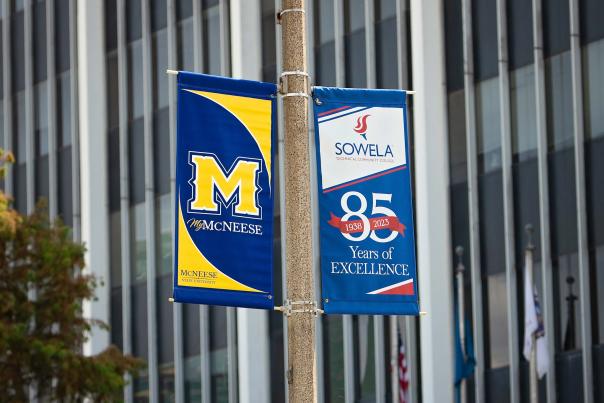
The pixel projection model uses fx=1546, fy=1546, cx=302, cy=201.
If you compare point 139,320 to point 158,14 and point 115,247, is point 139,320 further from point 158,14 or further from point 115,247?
point 158,14

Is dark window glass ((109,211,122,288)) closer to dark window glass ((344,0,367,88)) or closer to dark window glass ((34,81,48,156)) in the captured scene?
dark window glass ((34,81,48,156))

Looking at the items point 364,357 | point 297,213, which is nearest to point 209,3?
point 364,357

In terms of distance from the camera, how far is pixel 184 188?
11.2 meters

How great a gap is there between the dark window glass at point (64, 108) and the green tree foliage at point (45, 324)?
50.6 feet

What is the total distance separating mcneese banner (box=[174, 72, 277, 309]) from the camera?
11.2 metres

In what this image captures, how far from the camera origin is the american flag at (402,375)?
32.6 metres

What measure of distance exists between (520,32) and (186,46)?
11.0 m

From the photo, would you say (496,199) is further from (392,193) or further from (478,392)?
(392,193)

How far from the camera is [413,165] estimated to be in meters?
35.5

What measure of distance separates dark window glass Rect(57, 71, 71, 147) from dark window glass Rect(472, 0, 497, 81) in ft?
48.4

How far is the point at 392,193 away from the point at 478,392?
74.2 feet

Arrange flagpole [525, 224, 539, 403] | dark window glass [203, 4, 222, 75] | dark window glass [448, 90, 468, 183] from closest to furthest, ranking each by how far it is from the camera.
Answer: flagpole [525, 224, 539, 403] → dark window glass [448, 90, 468, 183] → dark window glass [203, 4, 222, 75]

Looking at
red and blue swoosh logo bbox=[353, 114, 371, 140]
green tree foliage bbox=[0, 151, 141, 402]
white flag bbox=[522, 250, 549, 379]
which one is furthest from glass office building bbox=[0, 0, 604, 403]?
red and blue swoosh logo bbox=[353, 114, 371, 140]

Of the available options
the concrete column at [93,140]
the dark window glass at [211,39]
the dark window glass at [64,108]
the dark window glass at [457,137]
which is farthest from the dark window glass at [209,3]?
the dark window glass at [457,137]
